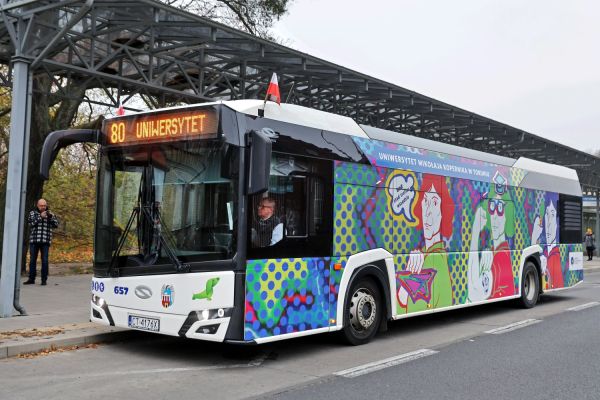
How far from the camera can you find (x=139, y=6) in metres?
9.55

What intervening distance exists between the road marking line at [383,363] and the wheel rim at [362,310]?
0.72m

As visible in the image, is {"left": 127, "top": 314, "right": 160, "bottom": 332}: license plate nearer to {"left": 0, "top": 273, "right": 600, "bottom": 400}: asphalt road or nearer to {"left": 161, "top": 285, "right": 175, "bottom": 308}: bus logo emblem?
{"left": 161, "top": 285, "right": 175, "bottom": 308}: bus logo emblem

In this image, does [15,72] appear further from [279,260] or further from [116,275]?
[279,260]

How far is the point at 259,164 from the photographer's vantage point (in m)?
5.99

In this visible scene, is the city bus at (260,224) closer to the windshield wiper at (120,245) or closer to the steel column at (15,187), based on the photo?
the windshield wiper at (120,245)

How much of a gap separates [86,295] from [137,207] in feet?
17.4

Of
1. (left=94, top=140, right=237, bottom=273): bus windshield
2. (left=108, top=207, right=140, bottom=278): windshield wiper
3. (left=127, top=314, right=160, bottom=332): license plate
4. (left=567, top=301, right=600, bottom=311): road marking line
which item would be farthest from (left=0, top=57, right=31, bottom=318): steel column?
(left=567, top=301, right=600, bottom=311): road marking line

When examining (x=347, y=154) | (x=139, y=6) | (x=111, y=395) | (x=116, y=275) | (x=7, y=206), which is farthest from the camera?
(x=139, y=6)

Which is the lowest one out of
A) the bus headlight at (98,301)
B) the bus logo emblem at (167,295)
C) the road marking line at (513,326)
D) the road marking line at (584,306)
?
the road marking line at (513,326)

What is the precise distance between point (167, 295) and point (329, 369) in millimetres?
1947

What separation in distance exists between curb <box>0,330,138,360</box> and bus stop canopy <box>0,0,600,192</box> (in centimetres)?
405

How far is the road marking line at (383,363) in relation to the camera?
6.29 metres

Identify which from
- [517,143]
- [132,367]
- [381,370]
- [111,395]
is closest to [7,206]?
[132,367]

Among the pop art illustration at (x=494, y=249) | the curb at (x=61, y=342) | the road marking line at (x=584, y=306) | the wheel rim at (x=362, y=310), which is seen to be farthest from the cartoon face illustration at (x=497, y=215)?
the curb at (x=61, y=342)
